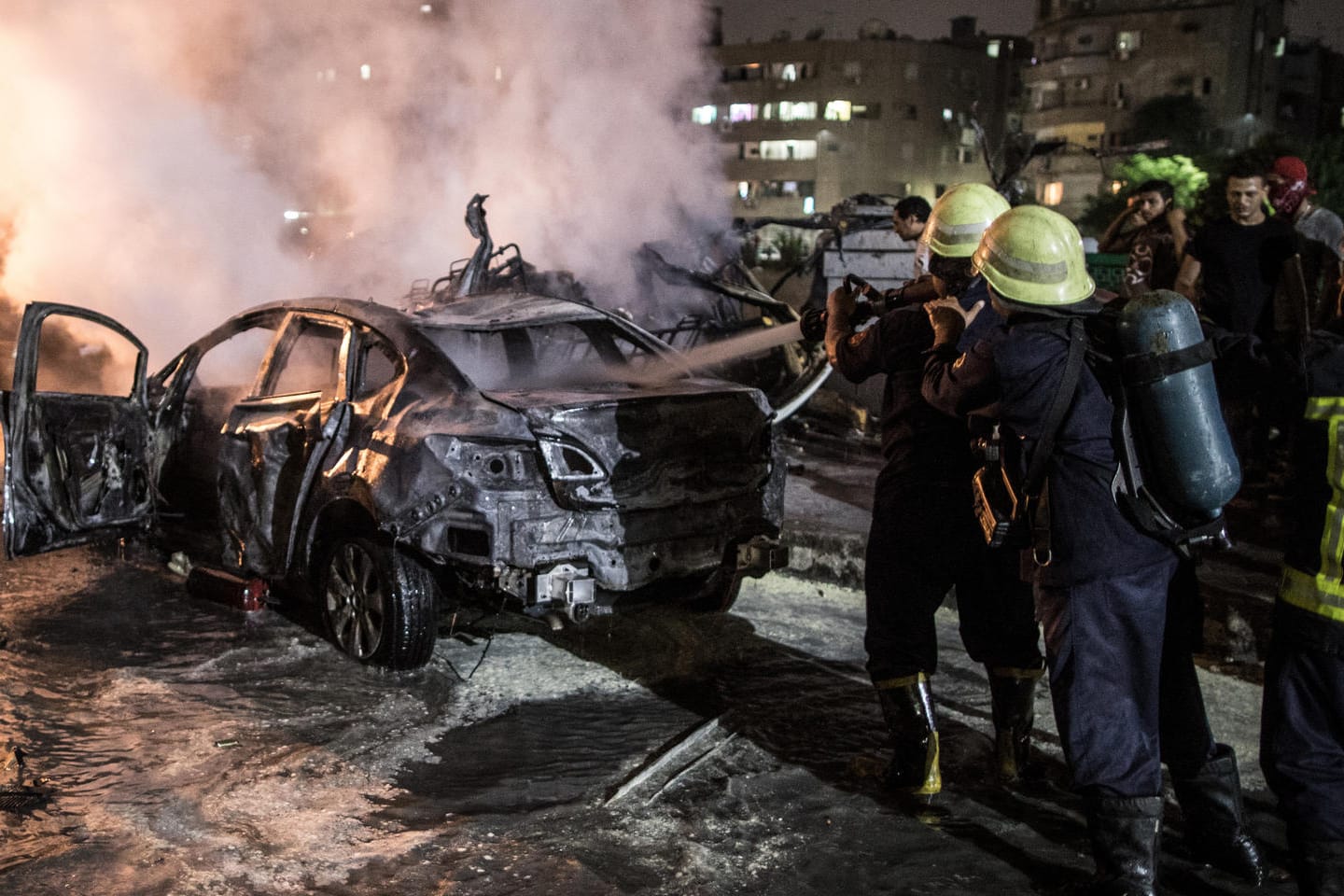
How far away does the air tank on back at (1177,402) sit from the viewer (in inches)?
119

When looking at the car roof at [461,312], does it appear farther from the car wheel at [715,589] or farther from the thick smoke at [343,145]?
the thick smoke at [343,145]

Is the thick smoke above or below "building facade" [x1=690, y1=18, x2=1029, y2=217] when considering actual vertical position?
below

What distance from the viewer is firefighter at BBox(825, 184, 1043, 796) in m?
3.99

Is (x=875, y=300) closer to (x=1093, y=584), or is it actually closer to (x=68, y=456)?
(x=1093, y=584)

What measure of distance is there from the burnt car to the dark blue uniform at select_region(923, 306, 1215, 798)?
2085 millimetres

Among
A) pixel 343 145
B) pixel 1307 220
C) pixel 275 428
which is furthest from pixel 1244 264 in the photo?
pixel 343 145

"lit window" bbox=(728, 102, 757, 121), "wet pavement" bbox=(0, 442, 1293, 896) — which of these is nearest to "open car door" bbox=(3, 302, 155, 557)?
"wet pavement" bbox=(0, 442, 1293, 896)

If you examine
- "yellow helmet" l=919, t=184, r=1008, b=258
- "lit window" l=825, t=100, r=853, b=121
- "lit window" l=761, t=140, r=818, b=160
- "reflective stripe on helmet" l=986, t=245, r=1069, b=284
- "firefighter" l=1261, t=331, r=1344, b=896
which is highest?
"lit window" l=825, t=100, r=853, b=121

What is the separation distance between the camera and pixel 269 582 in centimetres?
611

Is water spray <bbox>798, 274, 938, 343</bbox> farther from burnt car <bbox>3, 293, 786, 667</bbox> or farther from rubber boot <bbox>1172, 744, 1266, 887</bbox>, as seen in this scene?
rubber boot <bbox>1172, 744, 1266, 887</bbox>

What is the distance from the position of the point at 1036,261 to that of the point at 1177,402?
1.92 feet

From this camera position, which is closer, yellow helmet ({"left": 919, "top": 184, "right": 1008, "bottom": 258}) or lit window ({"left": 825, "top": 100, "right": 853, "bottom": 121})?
yellow helmet ({"left": 919, "top": 184, "right": 1008, "bottom": 258})

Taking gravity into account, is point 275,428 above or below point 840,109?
below

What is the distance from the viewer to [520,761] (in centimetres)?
435
